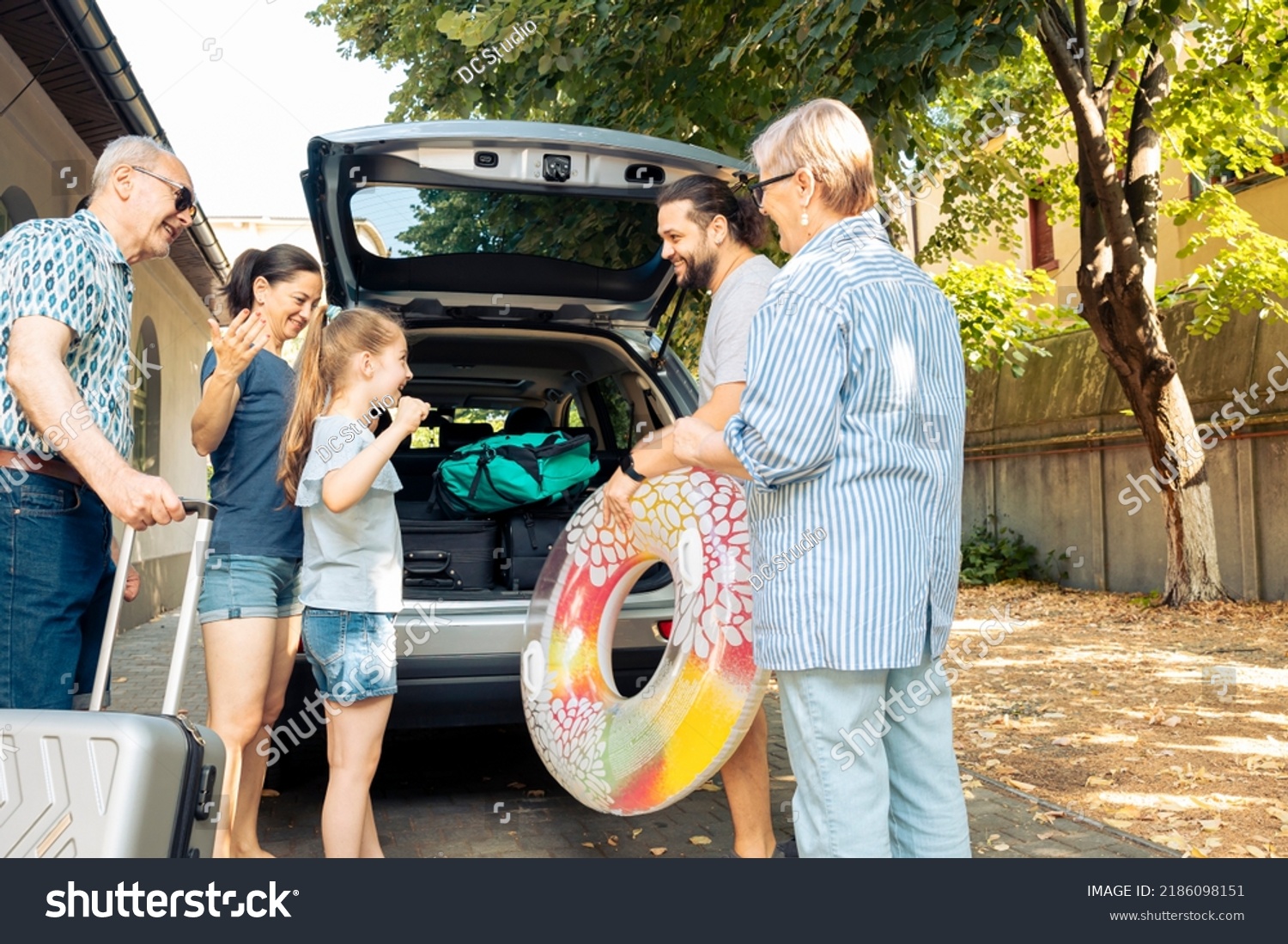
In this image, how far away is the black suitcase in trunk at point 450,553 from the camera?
430 cm

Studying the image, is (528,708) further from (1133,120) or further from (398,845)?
(1133,120)

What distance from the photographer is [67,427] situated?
241cm

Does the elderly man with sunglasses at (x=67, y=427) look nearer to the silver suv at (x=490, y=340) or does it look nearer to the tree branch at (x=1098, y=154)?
the silver suv at (x=490, y=340)

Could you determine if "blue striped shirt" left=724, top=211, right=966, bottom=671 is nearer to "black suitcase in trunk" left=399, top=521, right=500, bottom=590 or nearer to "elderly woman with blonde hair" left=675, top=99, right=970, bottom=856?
"elderly woman with blonde hair" left=675, top=99, right=970, bottom=856

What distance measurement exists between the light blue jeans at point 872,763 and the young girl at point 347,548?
121 cm

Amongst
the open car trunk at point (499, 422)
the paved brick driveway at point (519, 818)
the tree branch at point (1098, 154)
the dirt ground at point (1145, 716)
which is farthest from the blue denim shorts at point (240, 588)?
the tree branch at point (1098, 154)

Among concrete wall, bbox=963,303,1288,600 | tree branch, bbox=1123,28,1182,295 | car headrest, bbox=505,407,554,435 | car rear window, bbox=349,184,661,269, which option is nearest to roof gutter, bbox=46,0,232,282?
car rear window, bbox=349,184,661,269

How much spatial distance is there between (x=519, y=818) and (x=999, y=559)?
10.5 m

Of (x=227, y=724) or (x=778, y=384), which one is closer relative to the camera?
(x=778, y=384)

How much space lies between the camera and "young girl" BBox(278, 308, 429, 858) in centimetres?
308

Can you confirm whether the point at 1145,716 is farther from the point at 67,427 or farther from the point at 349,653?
the point at 67,427

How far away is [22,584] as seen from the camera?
2.56 meters

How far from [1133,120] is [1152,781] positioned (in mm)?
7523
